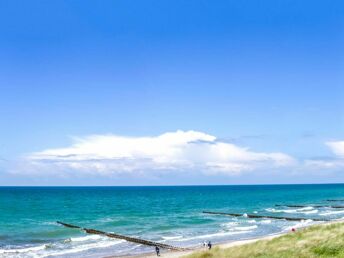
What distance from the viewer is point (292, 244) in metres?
26.5

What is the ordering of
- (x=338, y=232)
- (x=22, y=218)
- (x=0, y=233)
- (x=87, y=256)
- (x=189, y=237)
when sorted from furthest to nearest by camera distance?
1. (x=22, y=218)
2. (x=0, y=233)
3. (x=189, y=237)
4. (x=87, y=256)
5. (x=338, y=232)

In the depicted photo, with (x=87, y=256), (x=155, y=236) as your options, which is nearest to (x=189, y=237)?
(x=155, y=236)

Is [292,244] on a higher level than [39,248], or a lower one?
higher

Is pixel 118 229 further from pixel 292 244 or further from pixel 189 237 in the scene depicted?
pixel 292 244

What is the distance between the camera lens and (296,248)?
25.2 m

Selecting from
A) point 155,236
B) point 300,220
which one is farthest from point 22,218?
point 300,220

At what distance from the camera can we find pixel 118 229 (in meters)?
61.1

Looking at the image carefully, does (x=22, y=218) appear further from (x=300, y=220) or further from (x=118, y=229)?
(x=300, y=220)

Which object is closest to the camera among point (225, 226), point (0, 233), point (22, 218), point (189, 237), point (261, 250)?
point (261, 250)

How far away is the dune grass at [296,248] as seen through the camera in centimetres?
2381

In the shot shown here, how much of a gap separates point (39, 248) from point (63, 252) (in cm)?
402

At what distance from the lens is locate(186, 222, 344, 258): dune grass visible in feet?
78.1

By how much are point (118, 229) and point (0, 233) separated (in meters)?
15.4

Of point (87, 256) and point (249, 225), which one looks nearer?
A: point (87, 256)
